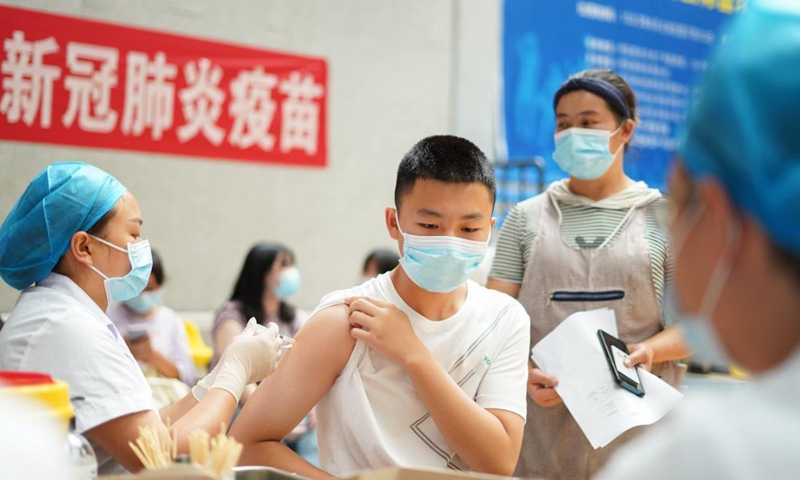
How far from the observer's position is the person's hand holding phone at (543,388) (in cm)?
190

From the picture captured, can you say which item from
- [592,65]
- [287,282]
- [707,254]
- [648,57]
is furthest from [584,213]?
[648,57]

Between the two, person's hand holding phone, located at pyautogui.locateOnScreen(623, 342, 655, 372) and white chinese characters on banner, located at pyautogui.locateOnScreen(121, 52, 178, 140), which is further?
white chinese characters on banner, located at pyautogui.locateOnScreen(121, 52, 178, 140)

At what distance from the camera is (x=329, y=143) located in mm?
5363

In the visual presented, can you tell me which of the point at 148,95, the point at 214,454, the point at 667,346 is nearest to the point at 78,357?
the point at 214,454

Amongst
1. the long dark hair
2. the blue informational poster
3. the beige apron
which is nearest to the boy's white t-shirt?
the beige apron

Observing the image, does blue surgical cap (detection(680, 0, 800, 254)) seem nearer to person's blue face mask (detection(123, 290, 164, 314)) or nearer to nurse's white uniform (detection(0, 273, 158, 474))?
nurse's white uniform (detection(0, 273, 158, 474))

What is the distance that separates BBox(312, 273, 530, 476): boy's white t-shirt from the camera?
5.05 feet

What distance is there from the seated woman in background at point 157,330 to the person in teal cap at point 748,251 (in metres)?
3.53

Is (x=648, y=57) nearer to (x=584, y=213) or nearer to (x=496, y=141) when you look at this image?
(x=496, y=141)

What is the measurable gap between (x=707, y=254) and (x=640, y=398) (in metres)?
1.19

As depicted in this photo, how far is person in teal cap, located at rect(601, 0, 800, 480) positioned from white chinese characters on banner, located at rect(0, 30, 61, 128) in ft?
13.9

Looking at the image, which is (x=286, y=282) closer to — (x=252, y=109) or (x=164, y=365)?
(x=164, y=365)

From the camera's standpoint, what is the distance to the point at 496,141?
5922mm

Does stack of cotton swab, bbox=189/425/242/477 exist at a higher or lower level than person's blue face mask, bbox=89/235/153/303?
lower
